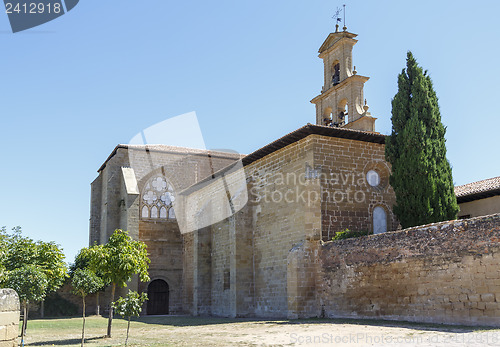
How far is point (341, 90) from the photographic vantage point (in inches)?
934

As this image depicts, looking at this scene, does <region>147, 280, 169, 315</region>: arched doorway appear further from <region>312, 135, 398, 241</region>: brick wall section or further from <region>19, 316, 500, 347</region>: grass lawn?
<region>312, 135, 398, 241</region>: brick wall section

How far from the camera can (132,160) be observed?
27.1 m

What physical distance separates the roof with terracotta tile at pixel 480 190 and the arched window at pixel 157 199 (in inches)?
595

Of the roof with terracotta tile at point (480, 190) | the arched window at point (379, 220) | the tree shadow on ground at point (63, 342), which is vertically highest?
the roof with terracotta tile at point (480, 190)

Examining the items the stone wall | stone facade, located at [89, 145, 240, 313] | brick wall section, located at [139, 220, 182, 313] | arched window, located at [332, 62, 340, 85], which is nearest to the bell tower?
arched window, located at [332, 62, 340, 85]

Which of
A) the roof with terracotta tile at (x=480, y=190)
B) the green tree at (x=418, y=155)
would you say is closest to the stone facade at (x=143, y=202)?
the green tree at (x=418, y=155)

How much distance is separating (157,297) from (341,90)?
14.3 metres

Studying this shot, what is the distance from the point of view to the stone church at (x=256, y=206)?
52.5ft

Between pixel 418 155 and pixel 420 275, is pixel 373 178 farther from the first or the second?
pixel 420 275

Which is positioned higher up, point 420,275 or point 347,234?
point 347,234

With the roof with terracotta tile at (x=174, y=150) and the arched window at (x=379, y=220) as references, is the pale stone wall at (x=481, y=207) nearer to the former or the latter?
the arched window at (x=379, y=220)

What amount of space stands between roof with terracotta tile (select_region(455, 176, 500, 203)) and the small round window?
3.08 metres

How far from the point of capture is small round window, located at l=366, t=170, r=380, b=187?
17.0m

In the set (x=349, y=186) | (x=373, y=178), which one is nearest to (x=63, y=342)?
(x=349, y=186)
